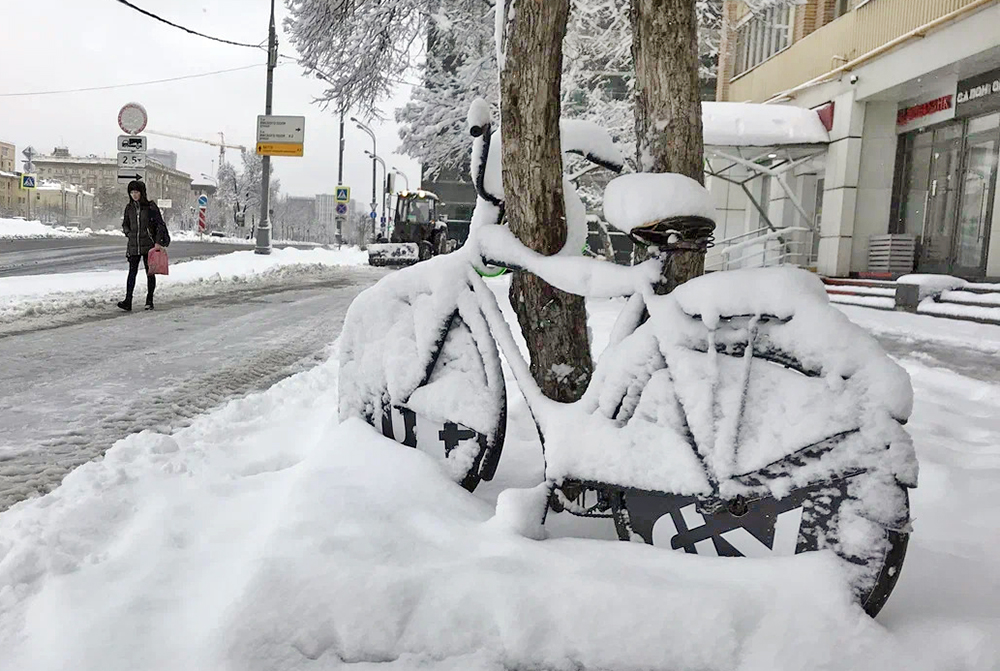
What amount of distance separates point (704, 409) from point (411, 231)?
21888 millimetres

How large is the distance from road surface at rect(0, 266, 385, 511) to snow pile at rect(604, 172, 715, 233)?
2.62 metres

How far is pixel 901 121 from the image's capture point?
49.8 ft

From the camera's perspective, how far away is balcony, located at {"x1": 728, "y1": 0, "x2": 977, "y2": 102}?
12891 millimetres

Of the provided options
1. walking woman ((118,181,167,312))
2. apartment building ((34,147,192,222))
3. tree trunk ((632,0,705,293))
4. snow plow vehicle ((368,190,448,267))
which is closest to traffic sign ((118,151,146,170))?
walking woman ((118,181,167,312))

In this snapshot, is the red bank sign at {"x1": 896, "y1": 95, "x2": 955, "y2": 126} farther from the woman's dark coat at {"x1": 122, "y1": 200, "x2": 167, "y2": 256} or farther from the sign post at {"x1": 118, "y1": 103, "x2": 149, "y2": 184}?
the sign post at {"x1": 118, "y1": 103, "x2": 149, "y2": 184}

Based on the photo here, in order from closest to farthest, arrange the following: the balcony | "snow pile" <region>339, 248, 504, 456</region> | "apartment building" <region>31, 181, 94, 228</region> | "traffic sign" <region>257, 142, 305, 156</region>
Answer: "snow pile" <region>339, 248, 504, 456</region>, the balcony, "traffic sign" <region>257, 142, 305, 156</region>, "apartment building" <region>31, 181, 94, 228</region>

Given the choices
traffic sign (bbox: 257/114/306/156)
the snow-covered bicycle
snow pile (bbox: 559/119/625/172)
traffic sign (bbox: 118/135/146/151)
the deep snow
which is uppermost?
traffic sign (bbox: 257/114/306/156)

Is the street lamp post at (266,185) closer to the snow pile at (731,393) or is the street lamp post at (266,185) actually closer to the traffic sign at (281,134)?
the traffic sign at (281,134)

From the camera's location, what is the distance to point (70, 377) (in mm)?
5219

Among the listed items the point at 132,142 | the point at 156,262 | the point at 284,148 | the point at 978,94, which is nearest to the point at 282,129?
the point at 284,148

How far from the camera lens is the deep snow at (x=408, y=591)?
181 cm

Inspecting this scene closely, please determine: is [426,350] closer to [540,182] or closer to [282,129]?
[540,182]

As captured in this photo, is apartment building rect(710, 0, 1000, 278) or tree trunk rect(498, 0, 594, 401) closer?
tree trunk rect(498, 0, 594, 401)

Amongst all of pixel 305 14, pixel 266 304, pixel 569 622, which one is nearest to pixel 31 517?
pixel 569 622
